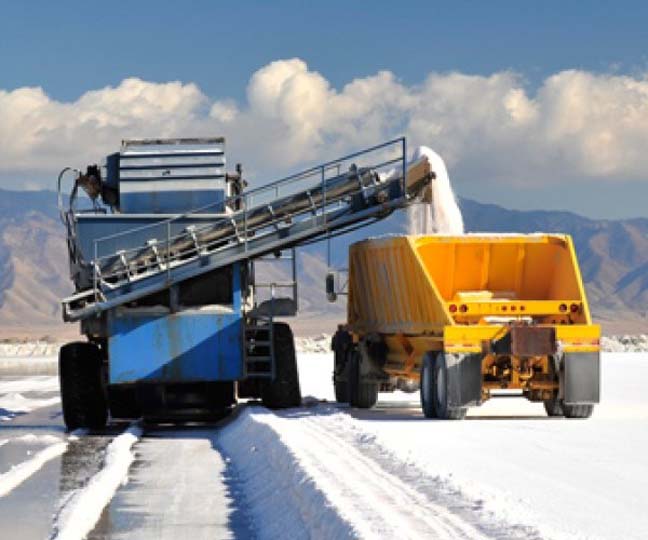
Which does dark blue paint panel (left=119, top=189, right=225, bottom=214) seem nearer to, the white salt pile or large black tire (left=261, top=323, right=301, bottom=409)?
large black tire (left=261, top=323, right=301, bottom=409)

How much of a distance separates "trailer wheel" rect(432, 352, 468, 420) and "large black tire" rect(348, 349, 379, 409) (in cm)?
421

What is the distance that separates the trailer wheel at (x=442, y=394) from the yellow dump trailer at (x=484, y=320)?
0.04 feet

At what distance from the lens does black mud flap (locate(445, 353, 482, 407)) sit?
2038 cm

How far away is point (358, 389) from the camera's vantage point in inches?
994

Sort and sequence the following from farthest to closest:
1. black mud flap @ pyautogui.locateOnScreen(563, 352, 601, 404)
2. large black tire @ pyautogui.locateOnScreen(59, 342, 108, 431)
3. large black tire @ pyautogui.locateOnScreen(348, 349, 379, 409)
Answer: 1. large black tire @ pyautogui.locateOnScreen(348, 349, 379, 409)
2. large black tire @ pyautogui.locateOnScreen(59, 342, 108, 431)
3. black mud flap @ pyautogui.locateOnScreen(563, 352, 601, 404)

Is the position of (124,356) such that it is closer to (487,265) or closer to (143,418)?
(143,418)

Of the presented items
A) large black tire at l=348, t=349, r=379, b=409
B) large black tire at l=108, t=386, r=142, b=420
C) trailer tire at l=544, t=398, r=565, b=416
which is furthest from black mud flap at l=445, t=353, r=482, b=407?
large black tire at l=108, t=386, r=142, b=420

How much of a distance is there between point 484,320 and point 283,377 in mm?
3738

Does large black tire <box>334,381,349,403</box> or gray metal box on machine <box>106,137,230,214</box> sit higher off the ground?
gray metal box on machine <box>106,137,230,214</box>

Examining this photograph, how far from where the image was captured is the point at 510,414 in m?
22.9

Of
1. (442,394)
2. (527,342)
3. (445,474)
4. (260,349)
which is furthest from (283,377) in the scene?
(445,474)

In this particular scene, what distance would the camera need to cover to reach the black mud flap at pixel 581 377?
68.3 feet

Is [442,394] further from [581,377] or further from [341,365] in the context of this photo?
[341,365]

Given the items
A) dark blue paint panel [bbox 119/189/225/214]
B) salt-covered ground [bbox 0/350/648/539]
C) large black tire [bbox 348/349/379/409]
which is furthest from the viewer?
large black tire [bbox 348/349/379/409]
